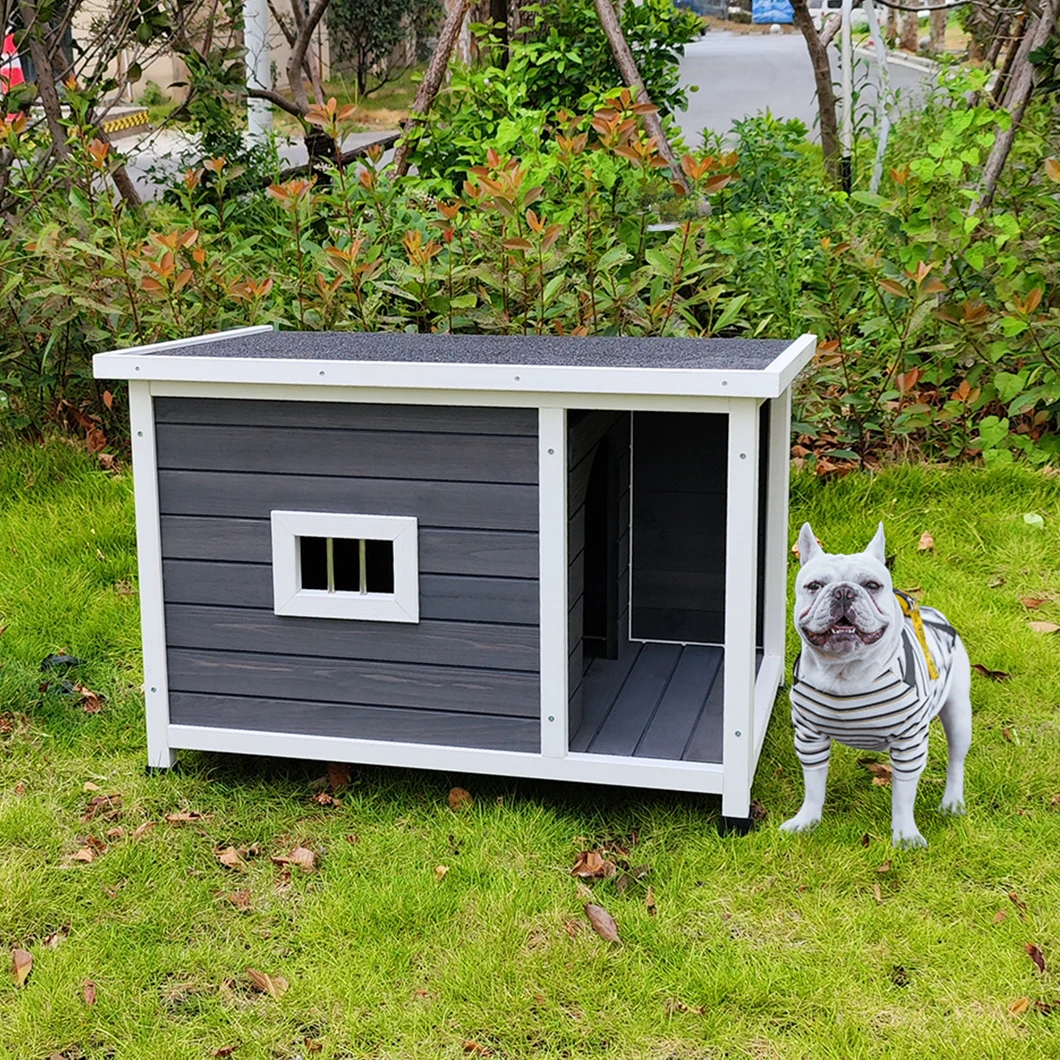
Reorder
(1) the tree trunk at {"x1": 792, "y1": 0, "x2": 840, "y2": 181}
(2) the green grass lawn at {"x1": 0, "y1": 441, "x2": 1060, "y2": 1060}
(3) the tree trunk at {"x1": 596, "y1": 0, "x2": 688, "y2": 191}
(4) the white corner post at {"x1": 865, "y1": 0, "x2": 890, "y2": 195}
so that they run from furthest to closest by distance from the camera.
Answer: (1) the tree trunk at {"x1": 792, "y1": 0, "x2": 840, "y2": 181}
(4) the white corner post at {"x1": 865, "y1": 0, "x2": 890, "y2": 195}
(3) the tree trunk at {"x1": 596, "y1": 0, "x2": 688, "y2": 191}
(2) the green grass lawn at {"x1": 0, "y1": 441, "x2": 1060, "y2": 1060}

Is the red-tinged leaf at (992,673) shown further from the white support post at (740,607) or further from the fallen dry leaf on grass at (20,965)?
the fallen dry leaf on grass at (20,965)

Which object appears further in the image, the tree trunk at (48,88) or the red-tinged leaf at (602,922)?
the tree trunk at (48,88)

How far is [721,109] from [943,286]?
52.6 feet

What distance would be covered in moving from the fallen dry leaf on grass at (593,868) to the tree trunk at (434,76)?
4.12 meters

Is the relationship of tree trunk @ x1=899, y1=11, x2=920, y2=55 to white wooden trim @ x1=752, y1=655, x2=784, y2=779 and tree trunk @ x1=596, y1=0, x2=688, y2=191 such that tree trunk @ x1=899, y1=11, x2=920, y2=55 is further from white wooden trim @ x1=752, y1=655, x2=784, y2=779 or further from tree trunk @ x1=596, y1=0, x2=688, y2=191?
white wooden trim @ x1=752, y1=655, x2=784, y2=779

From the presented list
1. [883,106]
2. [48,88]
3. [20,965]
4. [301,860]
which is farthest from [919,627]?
[883,106]

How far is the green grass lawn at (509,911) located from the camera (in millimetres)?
2592

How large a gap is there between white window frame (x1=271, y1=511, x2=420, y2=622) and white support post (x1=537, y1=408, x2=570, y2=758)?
317 millimetres

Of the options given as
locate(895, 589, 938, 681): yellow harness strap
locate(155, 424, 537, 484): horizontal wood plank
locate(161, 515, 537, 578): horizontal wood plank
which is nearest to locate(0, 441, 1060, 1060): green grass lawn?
locate(895, 589, 938, 681): yellow harness strap

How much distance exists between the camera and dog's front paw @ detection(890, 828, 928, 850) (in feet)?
10.3

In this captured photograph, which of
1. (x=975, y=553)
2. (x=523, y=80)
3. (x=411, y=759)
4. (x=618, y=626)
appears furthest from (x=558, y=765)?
(x=523, y=80)

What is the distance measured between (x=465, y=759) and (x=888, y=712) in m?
1.00

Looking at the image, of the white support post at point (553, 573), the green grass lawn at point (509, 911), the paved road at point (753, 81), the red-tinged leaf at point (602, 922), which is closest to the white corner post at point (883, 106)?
the green grass lawn at point (509, 911)

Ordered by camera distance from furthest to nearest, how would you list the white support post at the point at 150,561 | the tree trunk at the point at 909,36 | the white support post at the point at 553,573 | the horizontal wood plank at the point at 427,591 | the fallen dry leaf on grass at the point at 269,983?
the tree trunk at the point at 909,36, the white support post at the point at 150,561, the horizontal wood plank at the point at 427,591, the white support post at the point at 553,573, the fallen dry leaf on grass at the point at 269,983
